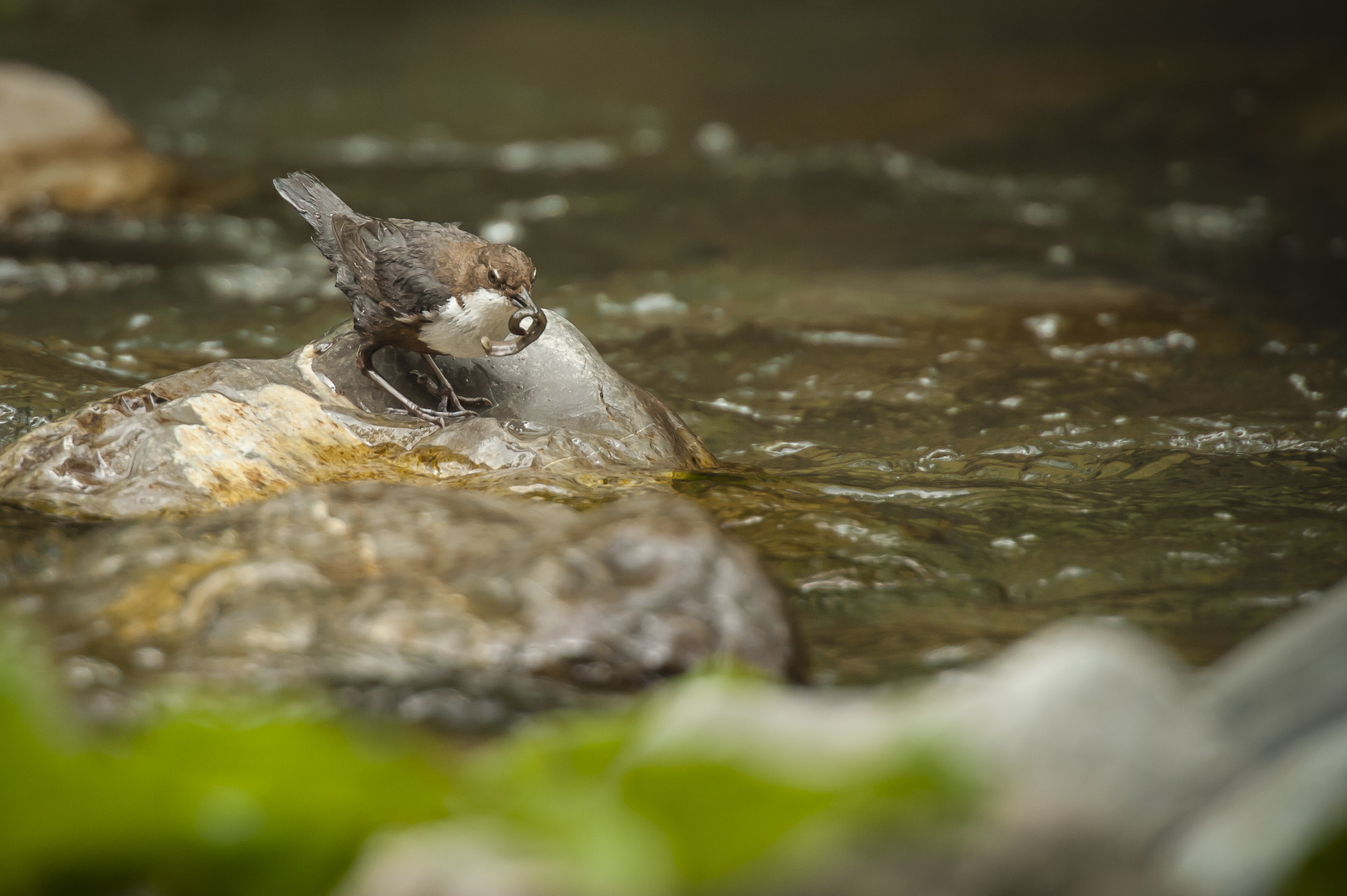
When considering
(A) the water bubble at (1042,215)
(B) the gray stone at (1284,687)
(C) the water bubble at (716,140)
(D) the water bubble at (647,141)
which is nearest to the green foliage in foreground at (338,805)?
(B) the gray stone at (1284,687)

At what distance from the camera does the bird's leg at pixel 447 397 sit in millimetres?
4152

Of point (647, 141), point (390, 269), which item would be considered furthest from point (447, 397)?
point (647, 141)

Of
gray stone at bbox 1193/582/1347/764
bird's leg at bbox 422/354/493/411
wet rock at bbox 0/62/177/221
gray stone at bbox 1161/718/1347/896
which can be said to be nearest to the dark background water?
wet rock at bbox 0/62/177/221

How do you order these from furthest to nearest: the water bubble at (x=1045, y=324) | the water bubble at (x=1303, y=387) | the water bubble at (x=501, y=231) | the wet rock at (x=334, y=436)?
1. the water bubble at (x=501, y=231)
2. the water bubble at (x=1045, y=324)
3. the water bubble at (x=1303, y=387)
4. the wet rock at (x=334, y=436)

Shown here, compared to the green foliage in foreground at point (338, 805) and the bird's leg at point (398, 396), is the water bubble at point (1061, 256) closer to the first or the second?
the bird's leg at point (398, 396)

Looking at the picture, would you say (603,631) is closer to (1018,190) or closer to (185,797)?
(185,797)

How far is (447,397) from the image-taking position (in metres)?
4.17

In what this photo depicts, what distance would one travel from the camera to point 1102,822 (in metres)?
1.36

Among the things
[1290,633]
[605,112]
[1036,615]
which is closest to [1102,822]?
[1290,633]

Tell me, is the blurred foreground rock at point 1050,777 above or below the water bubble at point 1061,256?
above

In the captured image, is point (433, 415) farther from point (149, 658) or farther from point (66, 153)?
point (66, 153)

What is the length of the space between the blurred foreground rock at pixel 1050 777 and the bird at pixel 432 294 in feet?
8.16

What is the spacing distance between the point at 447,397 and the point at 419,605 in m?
1.68

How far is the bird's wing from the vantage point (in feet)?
Result: 12.6
